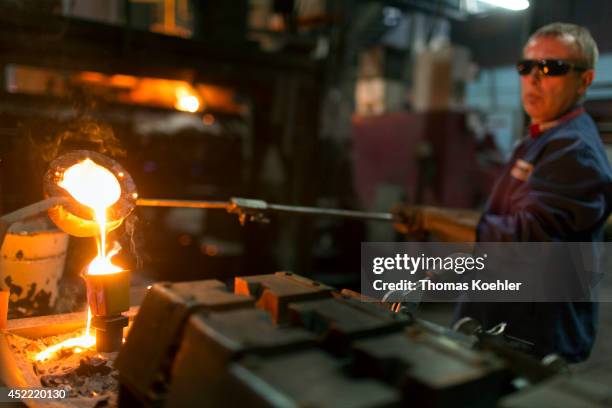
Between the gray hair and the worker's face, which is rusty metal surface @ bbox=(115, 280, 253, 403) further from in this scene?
the gray hair

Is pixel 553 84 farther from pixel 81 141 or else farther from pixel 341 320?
pixel 81 141

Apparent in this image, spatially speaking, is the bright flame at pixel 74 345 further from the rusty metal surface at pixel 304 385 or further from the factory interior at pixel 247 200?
the rusty metal surface at pixel 304 385

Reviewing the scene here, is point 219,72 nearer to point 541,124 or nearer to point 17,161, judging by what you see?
point 17,161

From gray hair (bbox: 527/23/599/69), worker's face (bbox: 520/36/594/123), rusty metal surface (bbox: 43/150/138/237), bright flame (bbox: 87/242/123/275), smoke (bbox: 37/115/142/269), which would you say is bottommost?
bright flame (bbox: 87/242/123/275)

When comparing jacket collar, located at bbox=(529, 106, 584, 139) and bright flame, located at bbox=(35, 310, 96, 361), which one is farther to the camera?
jacket collar, located at bbox=(529, 106, 584, 139)

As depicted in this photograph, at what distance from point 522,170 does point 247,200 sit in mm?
1662

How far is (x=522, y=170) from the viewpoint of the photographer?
312cm

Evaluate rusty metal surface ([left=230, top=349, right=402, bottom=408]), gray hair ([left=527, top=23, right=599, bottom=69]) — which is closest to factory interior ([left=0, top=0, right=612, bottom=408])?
rusty metal surface ([left=230, top=349, right=402, bottom=408])

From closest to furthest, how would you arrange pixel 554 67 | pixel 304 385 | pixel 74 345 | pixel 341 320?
pixel 304 385, pixel 341 320, pixel 74 345, pixel 554 67

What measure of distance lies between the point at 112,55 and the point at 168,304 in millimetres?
4957

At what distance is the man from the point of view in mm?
2822

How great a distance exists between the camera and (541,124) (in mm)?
3197

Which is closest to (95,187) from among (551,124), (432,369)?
(432,369)

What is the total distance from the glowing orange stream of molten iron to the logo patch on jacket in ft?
7.48
